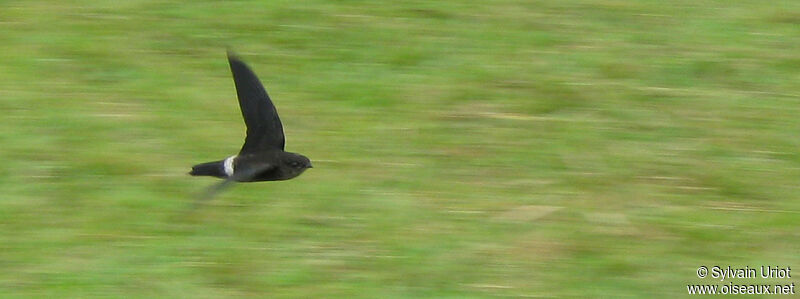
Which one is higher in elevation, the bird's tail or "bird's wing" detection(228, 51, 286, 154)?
"bird's wing" detection(228, 51, 286, 154)

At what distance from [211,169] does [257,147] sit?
0.24 m

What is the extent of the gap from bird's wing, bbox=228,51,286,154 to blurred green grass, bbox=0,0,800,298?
26 cm

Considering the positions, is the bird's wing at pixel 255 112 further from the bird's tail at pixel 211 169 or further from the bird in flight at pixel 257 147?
the bird's tail at pixel 211 169

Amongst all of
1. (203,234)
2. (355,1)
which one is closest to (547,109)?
(355,1)

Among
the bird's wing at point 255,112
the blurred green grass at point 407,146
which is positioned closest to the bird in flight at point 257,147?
the bird's wing at point 255,112

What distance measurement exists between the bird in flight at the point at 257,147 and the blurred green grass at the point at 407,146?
0.19 m

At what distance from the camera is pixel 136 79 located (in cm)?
747

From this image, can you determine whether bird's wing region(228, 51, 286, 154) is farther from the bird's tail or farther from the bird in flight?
the bird's tail

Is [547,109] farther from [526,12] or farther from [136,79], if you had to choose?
[136,79]

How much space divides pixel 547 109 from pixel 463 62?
2.31ft

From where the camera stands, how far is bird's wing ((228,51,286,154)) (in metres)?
6.03

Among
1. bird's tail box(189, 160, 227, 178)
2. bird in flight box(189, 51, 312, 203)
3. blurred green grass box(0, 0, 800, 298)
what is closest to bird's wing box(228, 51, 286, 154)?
bird in flight box(189, 51, 312, 203)

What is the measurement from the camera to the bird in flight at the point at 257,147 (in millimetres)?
5926

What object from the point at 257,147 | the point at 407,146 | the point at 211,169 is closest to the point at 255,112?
the point at 257,147
